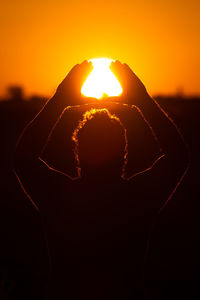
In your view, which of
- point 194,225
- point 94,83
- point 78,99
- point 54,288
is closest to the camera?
point 78,99

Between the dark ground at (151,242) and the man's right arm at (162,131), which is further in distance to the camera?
the dark ground at (151,242)

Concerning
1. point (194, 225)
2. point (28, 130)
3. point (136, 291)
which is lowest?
point (194, 225)

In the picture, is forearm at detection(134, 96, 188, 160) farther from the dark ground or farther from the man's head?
the dark ground

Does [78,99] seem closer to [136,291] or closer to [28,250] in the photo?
[136,291]

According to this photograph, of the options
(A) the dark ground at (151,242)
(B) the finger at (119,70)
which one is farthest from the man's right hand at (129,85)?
(A) the dark ground at (151,242)

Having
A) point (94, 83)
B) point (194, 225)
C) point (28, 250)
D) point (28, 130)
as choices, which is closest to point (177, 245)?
point (194, 225)

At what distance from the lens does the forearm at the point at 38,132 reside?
1.78 meters

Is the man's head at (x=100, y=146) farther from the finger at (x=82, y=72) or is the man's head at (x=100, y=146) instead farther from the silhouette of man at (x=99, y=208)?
the finger at (x=82, y=72)

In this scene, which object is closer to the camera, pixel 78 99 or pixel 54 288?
pixel 78 99

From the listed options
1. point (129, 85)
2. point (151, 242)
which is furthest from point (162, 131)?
point (151, 242)

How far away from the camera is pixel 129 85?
5.62 ft

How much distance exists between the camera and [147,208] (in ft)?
6.08

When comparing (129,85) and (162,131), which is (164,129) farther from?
(129,85)

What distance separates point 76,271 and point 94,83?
2.61ft
